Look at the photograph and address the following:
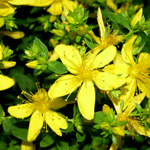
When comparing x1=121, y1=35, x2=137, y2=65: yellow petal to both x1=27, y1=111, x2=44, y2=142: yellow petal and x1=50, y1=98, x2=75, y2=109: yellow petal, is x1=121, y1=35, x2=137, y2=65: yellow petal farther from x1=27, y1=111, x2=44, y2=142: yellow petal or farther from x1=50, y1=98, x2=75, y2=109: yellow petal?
x1=27, y1=111, x2=44, y2=142: yellow petal

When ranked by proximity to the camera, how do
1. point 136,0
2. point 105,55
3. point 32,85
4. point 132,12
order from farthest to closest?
point 136,0, point 132,12, point 32,85, point 105,55

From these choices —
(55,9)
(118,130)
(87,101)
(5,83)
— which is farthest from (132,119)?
(55,9)

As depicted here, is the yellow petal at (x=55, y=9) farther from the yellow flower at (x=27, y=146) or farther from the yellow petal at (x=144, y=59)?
the yellow flower at (x=27, y=146)

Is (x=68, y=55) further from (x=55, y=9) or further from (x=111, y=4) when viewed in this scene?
(x=111, y=4)

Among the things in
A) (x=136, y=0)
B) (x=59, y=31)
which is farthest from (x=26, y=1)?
(x=136, y=0)

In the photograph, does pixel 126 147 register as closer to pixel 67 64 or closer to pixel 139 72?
pixel 139 72

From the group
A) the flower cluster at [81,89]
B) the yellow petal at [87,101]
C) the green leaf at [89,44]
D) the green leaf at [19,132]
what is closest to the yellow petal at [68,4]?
the flower cluster at [81,89]
